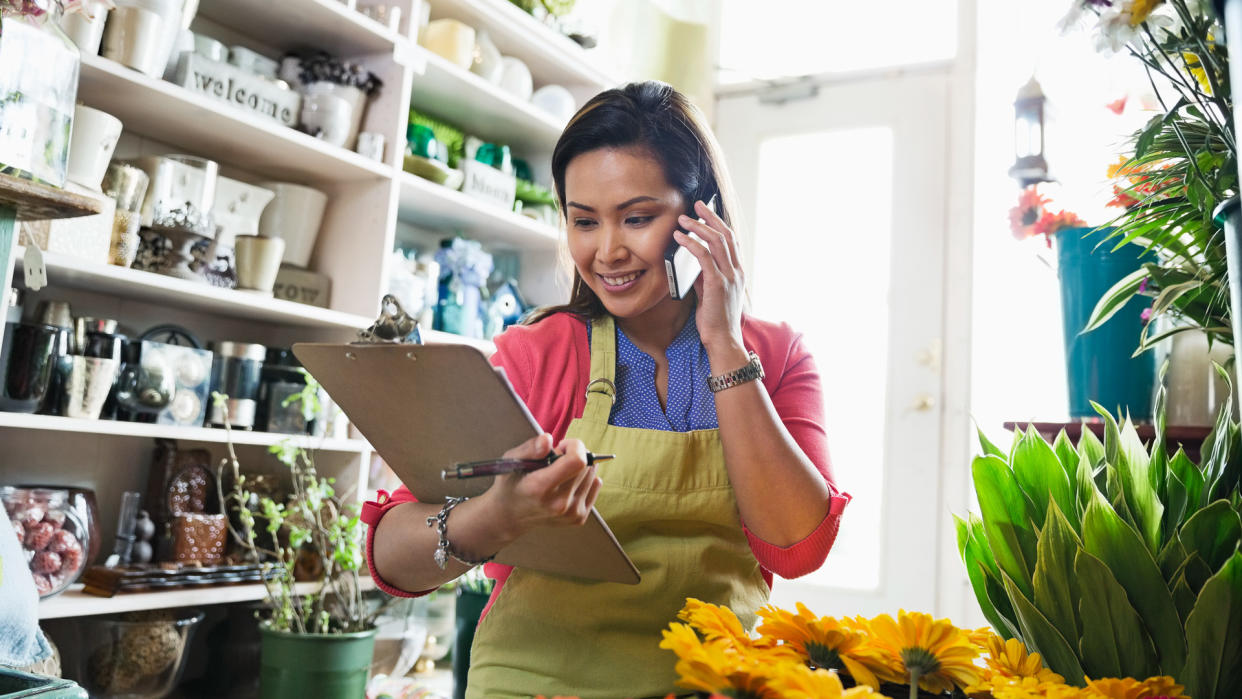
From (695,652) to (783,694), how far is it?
46 mm

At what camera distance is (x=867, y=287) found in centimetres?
331

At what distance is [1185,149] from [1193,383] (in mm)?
847

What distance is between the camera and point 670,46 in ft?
11.9

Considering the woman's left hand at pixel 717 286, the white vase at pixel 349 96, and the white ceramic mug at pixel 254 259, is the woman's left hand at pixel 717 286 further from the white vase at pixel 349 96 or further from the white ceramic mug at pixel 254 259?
the white vase at pixel 349 96

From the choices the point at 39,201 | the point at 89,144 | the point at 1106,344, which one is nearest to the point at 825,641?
the point at 39,201

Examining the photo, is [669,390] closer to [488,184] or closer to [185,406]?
[185,406]

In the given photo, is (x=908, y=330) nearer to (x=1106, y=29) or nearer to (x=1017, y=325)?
(x=1017, y=325)

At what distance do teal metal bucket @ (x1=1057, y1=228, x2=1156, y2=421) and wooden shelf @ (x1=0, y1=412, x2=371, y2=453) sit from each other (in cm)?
152

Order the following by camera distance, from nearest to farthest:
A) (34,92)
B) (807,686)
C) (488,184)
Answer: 1. (807,686)
2. (34,92)
3. (488,184)

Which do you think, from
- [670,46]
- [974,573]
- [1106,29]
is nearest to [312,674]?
[974,573]

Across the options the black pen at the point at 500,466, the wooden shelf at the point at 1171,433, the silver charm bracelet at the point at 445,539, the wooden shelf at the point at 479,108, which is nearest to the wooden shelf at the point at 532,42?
the wooden shelf at the point at 479,108

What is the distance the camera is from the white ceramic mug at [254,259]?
2.08 m

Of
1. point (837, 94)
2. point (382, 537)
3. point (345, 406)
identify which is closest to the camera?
point (345, 406)

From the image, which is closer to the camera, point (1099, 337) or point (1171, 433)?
point (1171, 433)
